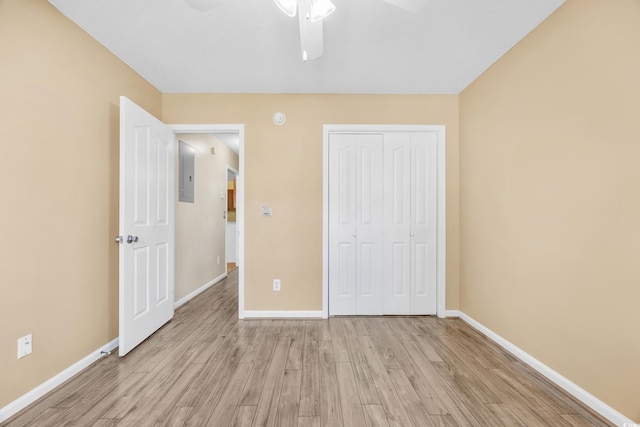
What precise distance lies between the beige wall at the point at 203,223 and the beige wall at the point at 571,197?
3441 millimetres

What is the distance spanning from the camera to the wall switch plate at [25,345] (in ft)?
5.14

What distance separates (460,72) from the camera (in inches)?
101

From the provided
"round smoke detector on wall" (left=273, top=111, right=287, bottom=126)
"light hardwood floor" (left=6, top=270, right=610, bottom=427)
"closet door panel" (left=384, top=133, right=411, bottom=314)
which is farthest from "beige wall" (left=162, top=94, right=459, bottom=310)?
"light hardwood floor" (left=6, top=270, right=610, bottom=427)

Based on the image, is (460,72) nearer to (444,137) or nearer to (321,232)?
(444,137)

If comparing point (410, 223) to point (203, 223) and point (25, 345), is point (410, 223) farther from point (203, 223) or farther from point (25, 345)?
point (25, 345)

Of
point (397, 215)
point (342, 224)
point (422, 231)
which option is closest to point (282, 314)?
point (342, 224)

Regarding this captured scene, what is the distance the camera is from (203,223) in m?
4.11

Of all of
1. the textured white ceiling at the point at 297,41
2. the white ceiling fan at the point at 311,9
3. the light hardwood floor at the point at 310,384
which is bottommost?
the light hardwood floor at the point at 310,384

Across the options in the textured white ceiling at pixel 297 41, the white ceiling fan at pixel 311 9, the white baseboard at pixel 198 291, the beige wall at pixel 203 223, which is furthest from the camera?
the beige wall at pixel 203 223

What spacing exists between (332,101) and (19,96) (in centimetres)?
242

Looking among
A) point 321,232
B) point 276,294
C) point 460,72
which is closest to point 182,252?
point 276,294

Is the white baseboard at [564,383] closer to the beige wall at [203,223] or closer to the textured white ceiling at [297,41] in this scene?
the textured white ceiling at [297,41]

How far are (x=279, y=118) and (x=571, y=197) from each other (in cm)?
257

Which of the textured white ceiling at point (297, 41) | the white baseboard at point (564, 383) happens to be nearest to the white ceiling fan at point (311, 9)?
the textured white ceiling at point (297, 41)
